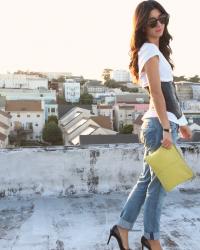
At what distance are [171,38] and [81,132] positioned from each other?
37319 millimetres

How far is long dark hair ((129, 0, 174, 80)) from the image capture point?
1.95 meters

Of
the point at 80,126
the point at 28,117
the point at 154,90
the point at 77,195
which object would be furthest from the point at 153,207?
the point at 28,117

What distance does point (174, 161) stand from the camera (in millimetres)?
1968

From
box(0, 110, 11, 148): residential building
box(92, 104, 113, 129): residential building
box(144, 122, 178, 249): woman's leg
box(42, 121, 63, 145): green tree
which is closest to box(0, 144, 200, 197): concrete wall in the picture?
box(144, 122, 178, 249): woman's leg

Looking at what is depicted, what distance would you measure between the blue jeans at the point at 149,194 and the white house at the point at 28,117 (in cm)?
4977

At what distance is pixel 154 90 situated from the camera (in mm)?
1901

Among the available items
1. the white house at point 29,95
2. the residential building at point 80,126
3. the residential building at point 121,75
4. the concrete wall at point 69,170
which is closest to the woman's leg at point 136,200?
the concrete wall at point 69,170

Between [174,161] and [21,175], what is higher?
[174,161]

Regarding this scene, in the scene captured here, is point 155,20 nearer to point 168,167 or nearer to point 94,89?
point 168,167

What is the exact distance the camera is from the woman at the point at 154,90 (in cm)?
191

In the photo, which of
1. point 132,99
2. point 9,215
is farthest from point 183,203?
point 132,99

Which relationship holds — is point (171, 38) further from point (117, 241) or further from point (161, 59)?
point (117, 241)

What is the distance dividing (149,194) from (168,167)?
0.62 feet

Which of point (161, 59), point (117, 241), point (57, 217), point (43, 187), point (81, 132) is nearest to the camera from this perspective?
point (161, 59)
